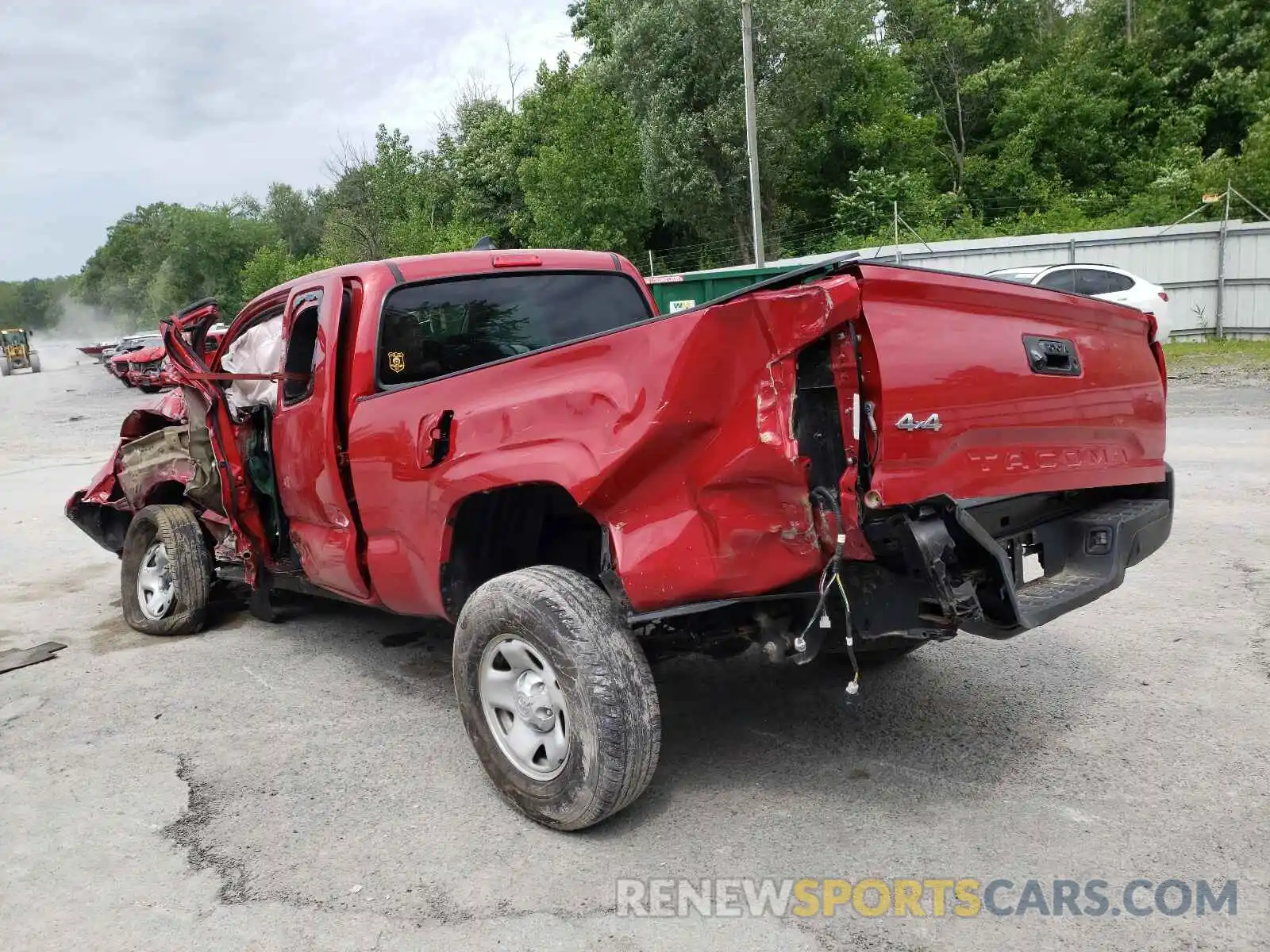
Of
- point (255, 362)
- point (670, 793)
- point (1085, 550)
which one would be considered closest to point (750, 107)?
point (255, 362)

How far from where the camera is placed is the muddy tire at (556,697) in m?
3.02

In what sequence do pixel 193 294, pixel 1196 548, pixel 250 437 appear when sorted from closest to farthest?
pixel 250 437, pixel 1196 548, pixel 193 294

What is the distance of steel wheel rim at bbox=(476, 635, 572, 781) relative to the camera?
127 inches

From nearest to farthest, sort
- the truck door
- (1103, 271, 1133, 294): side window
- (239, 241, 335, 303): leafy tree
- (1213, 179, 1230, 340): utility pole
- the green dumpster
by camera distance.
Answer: the truck door, (1103, 271, 1133, 294): side window, the green dumpster, (1213, 179, 1230, 340): utility pole, (239, 241, 335, 303): leafy tree

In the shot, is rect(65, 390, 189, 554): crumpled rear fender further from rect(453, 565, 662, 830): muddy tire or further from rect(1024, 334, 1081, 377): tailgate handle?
rect(1024, 334, 1081, 377): tailgate handle

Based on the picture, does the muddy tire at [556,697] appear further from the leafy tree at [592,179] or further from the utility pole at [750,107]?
the leafy tree at [592,179]

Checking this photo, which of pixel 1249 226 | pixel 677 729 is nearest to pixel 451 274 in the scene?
pixel 677 729

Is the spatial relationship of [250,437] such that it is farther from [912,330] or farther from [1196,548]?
[1196,548]

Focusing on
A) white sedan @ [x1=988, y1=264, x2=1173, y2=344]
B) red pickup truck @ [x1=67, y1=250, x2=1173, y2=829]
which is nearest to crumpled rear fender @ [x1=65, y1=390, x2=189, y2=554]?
red pickup truck @ [x1=67, y1=250, x2=1173, y2=829]

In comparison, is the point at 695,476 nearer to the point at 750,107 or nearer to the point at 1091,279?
the point at 1091,279

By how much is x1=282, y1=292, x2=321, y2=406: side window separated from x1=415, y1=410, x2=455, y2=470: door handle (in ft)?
3.67

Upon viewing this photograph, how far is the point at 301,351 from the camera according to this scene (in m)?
4.68

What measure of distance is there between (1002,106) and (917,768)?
3539 cm

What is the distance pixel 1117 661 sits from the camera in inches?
173
